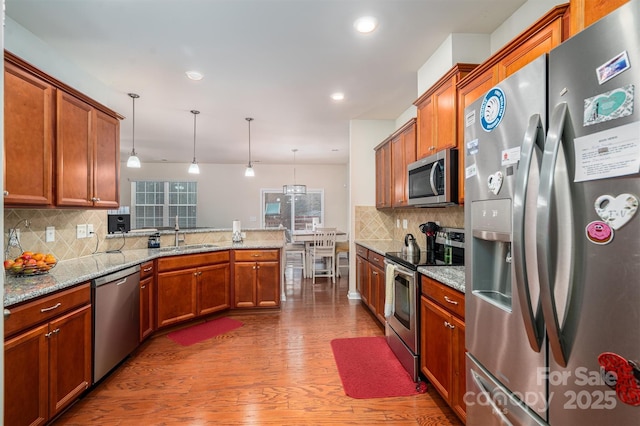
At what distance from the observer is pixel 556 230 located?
0.89m

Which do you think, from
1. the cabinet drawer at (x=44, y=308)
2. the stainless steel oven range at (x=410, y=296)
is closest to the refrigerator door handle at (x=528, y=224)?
the stainless steel oven range at (x=410, y=296)

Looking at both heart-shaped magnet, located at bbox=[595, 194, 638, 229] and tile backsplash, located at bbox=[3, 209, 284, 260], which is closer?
heart-shaped magnet, located at bbox=[595, 194, 638, 229]

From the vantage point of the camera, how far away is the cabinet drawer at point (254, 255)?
3609 millimetres

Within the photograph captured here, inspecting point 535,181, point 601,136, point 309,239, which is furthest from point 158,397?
point 309,239

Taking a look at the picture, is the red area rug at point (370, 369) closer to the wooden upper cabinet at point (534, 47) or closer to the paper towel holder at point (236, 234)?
the paper towel holder at point (236, 234)

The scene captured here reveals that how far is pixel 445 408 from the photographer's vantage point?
1904 mm

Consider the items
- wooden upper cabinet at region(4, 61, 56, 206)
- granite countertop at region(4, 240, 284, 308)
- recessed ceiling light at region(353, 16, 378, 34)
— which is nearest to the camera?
granite countertop at region(4, 240, 284, 308)

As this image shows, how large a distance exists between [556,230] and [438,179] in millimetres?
1445

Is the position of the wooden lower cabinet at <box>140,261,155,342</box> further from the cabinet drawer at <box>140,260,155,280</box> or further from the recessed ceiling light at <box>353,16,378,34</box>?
the recessed ceiling light at <box>353,16,378,34</box>

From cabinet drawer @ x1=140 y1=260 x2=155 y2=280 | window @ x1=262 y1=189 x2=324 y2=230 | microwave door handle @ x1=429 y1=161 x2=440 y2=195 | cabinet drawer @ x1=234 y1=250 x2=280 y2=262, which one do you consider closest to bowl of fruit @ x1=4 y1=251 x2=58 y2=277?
cabinet drawer @ x1=140 y1=260 x2=155 y2=280

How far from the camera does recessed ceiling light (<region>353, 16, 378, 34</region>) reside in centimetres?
208

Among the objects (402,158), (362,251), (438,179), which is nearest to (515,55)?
(438,179)

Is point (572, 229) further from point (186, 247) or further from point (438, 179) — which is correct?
point (186, 247)

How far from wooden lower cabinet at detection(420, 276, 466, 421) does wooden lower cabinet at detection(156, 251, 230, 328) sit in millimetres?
2458
